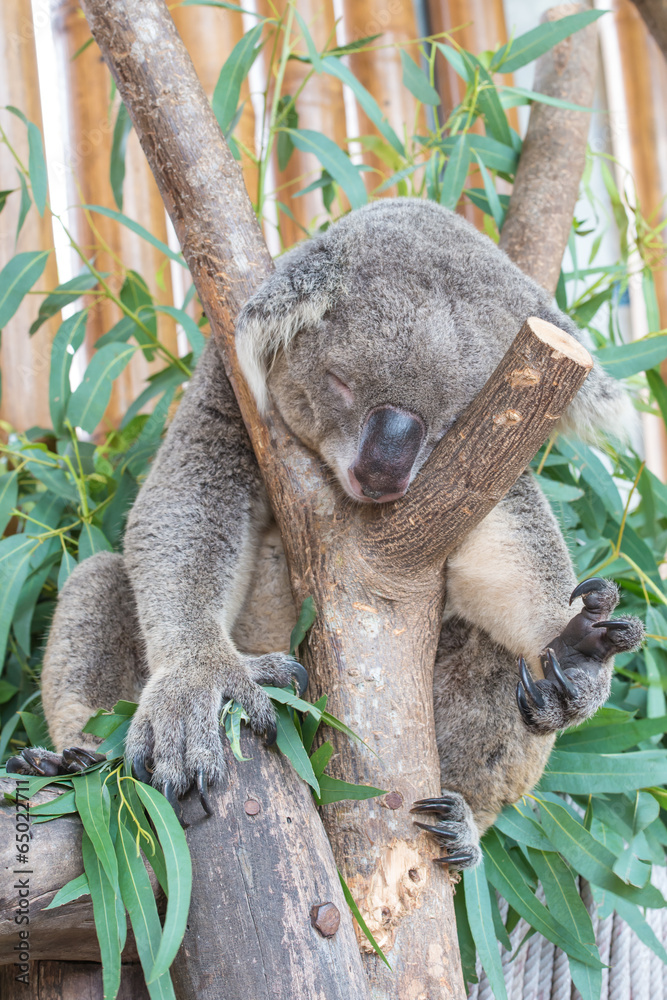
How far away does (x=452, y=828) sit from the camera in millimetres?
1434

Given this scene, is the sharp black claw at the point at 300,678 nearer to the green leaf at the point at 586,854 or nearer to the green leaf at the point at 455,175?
the green leaf at the point at 586,854

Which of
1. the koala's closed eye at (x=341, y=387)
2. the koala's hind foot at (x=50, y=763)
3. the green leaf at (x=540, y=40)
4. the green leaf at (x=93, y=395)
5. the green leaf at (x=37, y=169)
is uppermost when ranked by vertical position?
the green leaf at (x=540, y=40)

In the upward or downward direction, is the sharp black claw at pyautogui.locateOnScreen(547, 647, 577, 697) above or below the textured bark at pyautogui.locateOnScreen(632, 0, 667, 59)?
below

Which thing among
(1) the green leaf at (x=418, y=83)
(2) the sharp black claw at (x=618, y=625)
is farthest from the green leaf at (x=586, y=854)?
(1) the green leaf at (x=418, y=83)

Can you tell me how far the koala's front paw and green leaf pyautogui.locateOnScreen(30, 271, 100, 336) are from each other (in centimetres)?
124

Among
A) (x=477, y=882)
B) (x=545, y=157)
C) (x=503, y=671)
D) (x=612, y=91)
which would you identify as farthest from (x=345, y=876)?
(x=612, y=91)

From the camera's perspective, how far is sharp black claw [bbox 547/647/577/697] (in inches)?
54.2

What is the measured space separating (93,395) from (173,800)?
1.22 meters

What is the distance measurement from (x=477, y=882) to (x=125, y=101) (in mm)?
1798

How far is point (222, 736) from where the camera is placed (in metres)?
1.36

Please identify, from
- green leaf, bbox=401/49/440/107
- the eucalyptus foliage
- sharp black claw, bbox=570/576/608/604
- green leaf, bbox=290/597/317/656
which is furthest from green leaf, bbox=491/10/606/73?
green leaf, bbox=290/597/317/656

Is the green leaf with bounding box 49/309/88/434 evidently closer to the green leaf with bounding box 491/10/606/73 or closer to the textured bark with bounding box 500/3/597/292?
the textured bark with bounding box 500/3/597/292

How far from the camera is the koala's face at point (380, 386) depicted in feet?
4.53

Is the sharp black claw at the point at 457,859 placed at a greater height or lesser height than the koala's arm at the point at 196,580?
lesser
